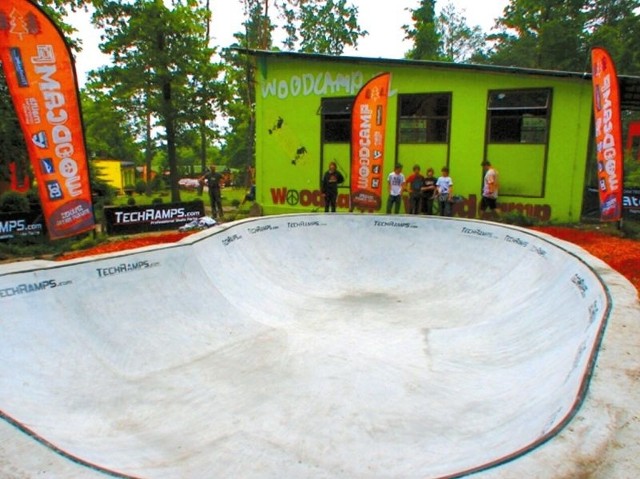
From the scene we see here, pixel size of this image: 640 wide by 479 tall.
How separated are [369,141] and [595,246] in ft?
23.0

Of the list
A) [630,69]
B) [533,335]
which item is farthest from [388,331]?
[630,69]

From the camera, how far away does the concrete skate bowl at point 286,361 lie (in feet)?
12.1

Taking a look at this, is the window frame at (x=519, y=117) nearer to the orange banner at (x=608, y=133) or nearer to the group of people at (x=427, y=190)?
the group of people at (x=427, y=190)

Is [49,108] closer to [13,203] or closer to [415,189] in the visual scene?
[13,203]

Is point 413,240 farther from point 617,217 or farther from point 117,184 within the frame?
point 117,184

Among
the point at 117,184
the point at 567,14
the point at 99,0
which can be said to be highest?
the point at 567,14

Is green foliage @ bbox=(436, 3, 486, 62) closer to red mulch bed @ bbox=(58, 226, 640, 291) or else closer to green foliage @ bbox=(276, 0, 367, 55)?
green foliage @ bbox=(276, 0, 367, 55)

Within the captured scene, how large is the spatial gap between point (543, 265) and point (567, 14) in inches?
1668

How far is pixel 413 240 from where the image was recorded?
11.0 metres

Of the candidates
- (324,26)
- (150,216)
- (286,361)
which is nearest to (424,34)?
(324,26)

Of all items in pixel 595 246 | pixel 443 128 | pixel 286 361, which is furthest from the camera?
pixel 443 128

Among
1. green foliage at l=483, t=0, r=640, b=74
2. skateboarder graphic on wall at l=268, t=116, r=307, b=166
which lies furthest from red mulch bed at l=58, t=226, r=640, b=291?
green foliage at l=483, t=0, r=640, b=74

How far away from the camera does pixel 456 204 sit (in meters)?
15.9

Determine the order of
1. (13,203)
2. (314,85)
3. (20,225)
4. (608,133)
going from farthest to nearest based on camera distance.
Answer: (314,85) < (13,203) < (20,225) < (608,133)
